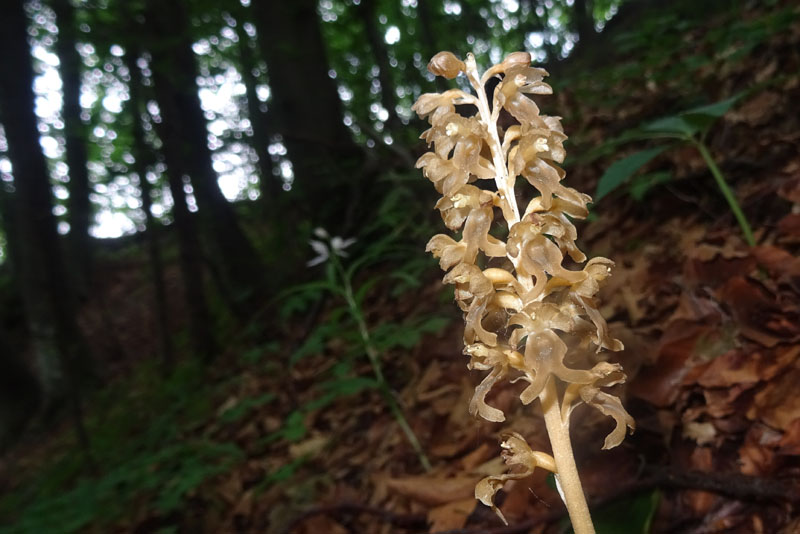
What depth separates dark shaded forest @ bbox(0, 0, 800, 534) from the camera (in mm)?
1067

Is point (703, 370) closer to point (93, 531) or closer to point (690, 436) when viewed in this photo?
point (690, 436)

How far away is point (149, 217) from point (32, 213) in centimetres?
150

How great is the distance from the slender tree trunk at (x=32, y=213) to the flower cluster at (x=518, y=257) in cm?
435

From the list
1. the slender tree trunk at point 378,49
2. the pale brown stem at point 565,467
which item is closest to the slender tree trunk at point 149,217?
the slender tree trunk at point 378,49

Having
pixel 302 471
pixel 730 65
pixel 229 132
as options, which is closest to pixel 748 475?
pixel 302 471

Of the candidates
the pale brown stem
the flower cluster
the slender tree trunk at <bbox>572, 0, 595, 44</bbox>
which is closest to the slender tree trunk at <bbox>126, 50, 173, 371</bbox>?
the flower cluster

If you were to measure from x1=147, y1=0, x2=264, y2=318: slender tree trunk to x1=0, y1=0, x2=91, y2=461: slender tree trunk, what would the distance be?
47.0 inches

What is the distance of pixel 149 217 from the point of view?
680 centimetres

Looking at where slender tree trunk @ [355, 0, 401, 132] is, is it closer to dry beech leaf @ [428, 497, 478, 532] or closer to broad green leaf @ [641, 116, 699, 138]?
broad green leaf @ [641, 116, 699, 138]

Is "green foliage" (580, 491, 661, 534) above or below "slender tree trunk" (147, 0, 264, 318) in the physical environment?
below

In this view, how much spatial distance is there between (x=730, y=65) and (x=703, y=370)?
360cm

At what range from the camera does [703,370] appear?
Result: 177 cm

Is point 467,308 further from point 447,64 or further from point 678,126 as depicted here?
point 678,126

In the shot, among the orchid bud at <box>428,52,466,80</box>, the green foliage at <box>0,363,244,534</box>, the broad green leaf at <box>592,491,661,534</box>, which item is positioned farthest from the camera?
the green foliage at <box>0,363,244,534</box>
